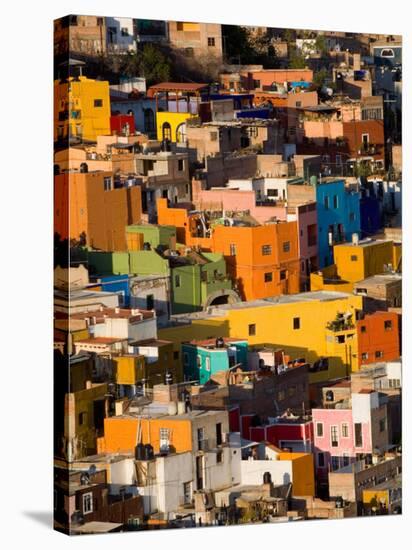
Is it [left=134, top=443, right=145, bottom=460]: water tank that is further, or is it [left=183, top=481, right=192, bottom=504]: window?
[left=183, top=481, right=192, bottom=504]: window

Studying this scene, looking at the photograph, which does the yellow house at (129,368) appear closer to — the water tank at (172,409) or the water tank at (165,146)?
the water tank at (172,409)

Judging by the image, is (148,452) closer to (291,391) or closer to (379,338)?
(291,391)

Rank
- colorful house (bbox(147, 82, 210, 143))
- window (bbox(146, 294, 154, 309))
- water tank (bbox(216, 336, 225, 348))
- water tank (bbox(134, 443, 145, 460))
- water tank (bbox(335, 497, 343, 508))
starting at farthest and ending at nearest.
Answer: water tank (bbox(335, 497, 343, 508)) < water tank (bbox(216, 336, 225, 348)) < colorful house (bbox(147, 82, 210, 143)) < window (bbox(146, 294, 154, 309)) < water tank (bbox(134, 443, 145, 460))

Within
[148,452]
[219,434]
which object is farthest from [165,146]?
[148,452]

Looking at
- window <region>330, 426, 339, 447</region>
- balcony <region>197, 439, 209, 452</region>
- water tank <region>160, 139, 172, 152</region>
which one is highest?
water tank <region>160, 139, 172, 152</region>

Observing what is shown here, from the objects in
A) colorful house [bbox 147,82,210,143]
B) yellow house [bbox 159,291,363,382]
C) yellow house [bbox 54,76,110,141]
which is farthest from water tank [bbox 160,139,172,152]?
yellow house [bbox 159,291,363,382]

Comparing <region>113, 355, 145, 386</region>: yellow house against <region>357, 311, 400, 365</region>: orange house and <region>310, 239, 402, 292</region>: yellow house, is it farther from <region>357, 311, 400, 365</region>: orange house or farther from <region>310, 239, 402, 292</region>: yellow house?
<region>357, 311, 400, 365</region>: orange house
